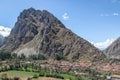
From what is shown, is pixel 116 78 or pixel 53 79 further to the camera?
pixel 116 78

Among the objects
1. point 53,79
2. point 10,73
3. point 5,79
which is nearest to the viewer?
point 5,79

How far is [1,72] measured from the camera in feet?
584

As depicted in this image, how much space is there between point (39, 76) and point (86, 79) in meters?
25.4

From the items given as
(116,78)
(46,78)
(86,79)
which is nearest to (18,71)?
(46,78)

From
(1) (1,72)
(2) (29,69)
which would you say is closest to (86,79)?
(2) (29,69)

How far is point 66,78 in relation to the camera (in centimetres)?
16800

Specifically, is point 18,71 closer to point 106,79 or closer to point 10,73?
point 10,73

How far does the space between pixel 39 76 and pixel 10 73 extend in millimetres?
16985

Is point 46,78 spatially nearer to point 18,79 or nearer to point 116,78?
point 18,79

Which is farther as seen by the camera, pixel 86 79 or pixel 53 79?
pixel 86 79

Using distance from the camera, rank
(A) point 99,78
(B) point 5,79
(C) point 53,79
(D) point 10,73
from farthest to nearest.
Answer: (A) point 99,78 < (D) point 10,73 < (C) point 53,79 < (B) point 5,79

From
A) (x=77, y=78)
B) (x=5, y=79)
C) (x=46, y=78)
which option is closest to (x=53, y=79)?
(x=46, y=78)

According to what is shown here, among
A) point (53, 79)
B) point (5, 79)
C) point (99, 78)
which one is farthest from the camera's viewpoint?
point (99, 78)

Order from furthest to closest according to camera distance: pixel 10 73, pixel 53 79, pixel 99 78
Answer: pixel 99 78, pixel 10 73, pixel 53 79
